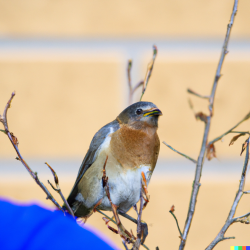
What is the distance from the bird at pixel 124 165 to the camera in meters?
0.50

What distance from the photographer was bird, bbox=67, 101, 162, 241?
496 mm

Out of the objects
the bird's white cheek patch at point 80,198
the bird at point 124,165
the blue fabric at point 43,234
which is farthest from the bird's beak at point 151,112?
the blue fabric at point 43,234

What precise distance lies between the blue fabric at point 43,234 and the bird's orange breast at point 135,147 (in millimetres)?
282

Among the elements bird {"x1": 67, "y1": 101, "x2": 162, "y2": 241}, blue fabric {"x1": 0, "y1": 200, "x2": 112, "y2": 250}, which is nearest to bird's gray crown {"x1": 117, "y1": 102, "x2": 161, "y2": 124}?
bird {"x1": 67, "y1": 101, "x2": 162, "y2": 241}

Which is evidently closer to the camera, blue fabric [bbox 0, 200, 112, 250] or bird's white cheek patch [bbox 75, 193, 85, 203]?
blue fabric [bbox 0, 200, 112, 250]

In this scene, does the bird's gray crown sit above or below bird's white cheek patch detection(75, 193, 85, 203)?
above

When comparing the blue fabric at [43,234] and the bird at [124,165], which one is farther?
the bird at [124,165]

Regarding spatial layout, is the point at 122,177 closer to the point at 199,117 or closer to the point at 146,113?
the point at 146,113

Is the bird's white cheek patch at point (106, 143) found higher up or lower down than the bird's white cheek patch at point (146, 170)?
higher up

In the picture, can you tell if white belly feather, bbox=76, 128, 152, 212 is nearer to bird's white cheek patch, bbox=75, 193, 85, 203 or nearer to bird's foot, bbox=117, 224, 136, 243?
bird's white cheek patch, bbox=75, 193, 85, 203

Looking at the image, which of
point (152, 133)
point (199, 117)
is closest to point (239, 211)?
point (152, 133)

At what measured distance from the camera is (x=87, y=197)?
499 mm

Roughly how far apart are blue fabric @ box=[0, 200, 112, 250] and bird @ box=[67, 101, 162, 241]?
249 millimetres

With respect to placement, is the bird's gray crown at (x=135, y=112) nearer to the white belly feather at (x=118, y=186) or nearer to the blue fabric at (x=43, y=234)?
the white belly feather at (x=118, y=186)
